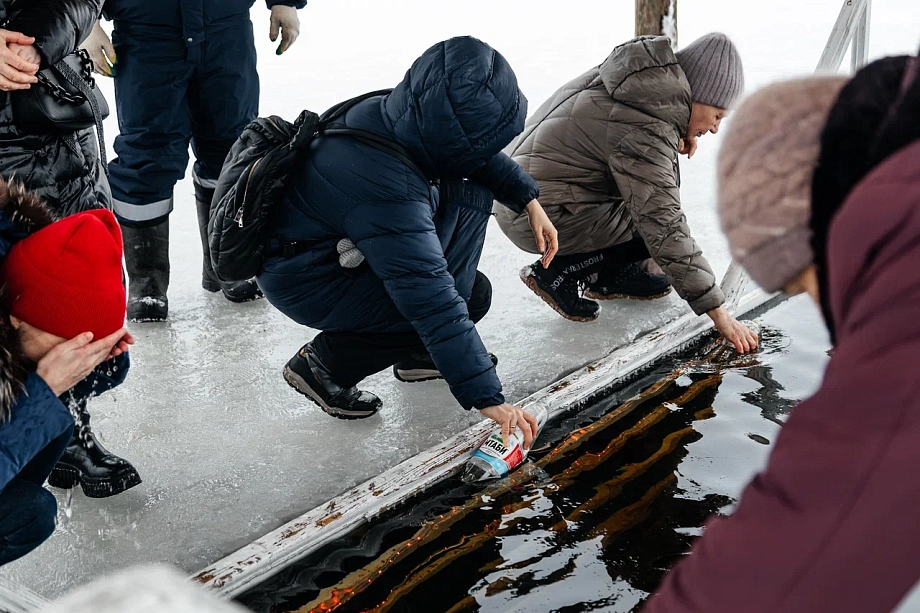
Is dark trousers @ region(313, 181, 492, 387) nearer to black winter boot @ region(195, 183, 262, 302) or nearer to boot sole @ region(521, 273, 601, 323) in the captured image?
boot sole @ region(521, 273, 601, 323)

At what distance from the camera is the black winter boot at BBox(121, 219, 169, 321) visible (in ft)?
10.2

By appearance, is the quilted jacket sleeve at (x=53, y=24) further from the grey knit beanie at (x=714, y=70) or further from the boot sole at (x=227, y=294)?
the grey knit beanie at (x=714, y=70)

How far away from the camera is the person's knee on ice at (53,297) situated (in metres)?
1.53

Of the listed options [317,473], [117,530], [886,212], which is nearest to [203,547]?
[117,530]

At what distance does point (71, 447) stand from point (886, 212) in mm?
1977

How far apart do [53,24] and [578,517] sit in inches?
63.4

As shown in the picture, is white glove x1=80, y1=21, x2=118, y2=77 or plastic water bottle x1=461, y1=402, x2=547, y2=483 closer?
plastic water bottle x1=461, y1=402, x2=547, y2=483

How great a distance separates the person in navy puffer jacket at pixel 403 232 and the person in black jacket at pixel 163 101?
0.83 metres

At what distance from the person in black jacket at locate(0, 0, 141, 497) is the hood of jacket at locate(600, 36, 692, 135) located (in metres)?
1.52

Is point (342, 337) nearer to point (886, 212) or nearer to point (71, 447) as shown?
point (71, 447)

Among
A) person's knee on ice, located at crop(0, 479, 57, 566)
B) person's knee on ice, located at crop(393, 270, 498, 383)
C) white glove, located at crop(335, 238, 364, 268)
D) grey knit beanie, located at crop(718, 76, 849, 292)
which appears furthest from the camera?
person's knee on ice, located at crop(393, 270, 498, 383)

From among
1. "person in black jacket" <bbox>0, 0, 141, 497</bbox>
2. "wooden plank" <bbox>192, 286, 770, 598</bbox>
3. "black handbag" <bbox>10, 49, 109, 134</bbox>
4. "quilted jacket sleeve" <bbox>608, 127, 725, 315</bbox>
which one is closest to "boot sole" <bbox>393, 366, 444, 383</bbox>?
"wooden plank" <bbox>192, 286, 770, 598</bbox>

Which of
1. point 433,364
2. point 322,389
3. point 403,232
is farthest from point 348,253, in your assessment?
point 433,364

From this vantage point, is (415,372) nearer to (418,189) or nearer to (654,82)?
(418,189)
